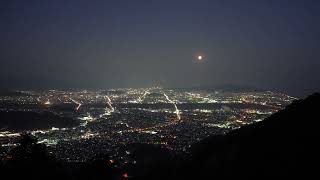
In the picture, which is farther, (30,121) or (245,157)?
(30,121)

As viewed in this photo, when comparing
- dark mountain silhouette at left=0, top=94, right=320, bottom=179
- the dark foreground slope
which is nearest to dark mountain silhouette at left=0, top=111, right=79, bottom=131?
dark mountain silhouette at left=0, top=94, right=320, bottom=179

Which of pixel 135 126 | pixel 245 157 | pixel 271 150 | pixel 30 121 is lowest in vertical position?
pixel 135 126

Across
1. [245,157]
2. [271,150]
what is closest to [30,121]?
[245,157]

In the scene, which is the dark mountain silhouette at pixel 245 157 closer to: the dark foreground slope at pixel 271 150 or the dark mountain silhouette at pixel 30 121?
the dark foreground slope at pixel 271 150

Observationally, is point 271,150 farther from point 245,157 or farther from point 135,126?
point 135,126

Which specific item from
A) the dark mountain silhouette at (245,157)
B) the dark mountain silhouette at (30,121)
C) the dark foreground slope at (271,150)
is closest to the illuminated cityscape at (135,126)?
the dark mountain silhouette at (30,121)
